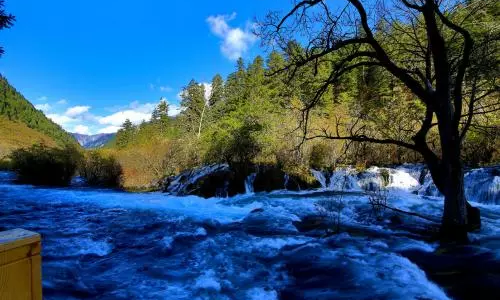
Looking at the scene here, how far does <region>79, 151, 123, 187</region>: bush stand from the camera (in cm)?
2548

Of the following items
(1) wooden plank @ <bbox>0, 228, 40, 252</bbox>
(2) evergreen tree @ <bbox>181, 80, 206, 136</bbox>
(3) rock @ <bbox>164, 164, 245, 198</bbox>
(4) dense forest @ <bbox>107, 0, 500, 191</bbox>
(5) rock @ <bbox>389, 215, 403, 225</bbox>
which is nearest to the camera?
(1) wooden plank @ <bbox>0, 228, 40, 252</bbox>

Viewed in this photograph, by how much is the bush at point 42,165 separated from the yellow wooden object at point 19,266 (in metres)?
25.5

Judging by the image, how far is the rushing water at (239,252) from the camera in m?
5.41

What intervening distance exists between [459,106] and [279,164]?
39.6 ft

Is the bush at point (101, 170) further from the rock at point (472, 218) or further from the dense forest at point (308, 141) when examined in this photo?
the rock at point (472, 218)

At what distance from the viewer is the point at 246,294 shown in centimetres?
527

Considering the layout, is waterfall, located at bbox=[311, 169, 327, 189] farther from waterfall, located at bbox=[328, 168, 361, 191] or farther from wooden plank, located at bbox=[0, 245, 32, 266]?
wooden plank, located at bbox=[0, 245, 32, 266]

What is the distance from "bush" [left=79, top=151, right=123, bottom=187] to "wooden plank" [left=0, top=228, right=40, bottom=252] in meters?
25.0

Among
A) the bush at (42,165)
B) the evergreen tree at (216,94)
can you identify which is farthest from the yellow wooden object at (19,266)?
the evergreen tree at (216,94)

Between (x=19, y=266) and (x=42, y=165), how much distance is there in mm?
25634

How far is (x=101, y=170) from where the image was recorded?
25.8 meters

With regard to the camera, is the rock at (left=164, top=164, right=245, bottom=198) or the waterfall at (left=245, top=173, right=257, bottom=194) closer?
the rock at (left=164, top=164, right=245, bottom=198)

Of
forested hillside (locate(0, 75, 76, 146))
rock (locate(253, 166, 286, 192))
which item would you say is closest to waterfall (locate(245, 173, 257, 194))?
rock (locate(253, 166, 286, 192))

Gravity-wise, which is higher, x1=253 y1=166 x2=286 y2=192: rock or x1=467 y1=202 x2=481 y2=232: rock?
x1=253 y1=166 x2=286 y2=192: rock
